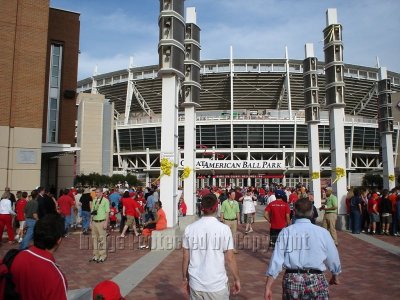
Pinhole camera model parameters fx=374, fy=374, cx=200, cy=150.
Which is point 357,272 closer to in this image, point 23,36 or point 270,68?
A: point 23,36

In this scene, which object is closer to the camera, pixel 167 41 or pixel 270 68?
pixel 167 41

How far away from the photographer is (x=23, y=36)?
1714cm

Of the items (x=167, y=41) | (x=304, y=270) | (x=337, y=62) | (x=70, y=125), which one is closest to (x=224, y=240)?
(x=304, y=270)

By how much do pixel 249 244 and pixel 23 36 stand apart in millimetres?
13696

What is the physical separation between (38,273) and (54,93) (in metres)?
23.1

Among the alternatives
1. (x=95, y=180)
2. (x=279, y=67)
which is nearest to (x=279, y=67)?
(x=279, y=67)

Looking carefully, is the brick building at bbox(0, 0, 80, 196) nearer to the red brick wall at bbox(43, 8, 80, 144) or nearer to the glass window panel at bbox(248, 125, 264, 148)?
the red brick wall at bbox(43, 8, 80, 144)

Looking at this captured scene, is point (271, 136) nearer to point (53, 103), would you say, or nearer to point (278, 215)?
point (53, 103)

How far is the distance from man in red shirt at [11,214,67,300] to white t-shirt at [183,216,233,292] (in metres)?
1.45

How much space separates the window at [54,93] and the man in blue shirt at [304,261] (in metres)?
22.4

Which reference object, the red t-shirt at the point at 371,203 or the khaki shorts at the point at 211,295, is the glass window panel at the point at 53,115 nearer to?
the red t-shirt at the point at 371,203

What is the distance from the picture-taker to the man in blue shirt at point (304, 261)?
336 centimetres

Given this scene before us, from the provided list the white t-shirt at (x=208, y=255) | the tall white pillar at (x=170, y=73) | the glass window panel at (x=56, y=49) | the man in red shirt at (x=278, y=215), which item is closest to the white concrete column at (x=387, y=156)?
the tall white pillar at (x=170, y=73)

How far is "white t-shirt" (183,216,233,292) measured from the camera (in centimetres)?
360
